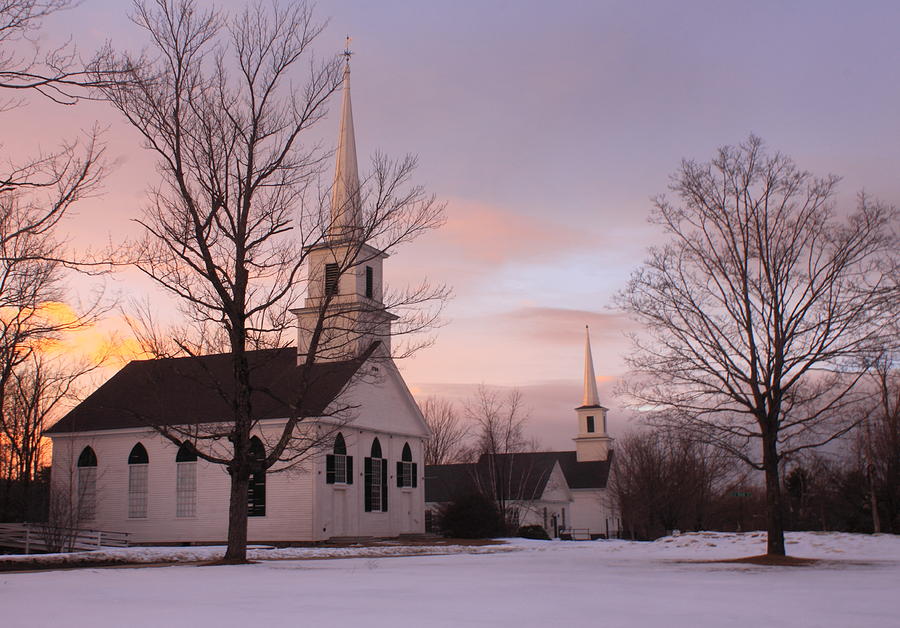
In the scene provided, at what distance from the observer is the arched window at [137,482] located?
37.9 meters

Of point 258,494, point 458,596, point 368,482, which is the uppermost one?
point 368,482

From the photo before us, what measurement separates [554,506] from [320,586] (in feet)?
199

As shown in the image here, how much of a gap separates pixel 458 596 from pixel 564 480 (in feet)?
216

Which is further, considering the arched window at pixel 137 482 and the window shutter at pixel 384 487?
the window shutter at pixel 384 487

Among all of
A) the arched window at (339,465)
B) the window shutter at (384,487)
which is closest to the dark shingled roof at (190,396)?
the arched window at (339,465)

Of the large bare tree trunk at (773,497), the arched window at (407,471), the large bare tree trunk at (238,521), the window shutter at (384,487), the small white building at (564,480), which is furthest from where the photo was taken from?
the small white building at (564,480)

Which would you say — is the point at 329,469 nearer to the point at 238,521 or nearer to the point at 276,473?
the point at 276,473

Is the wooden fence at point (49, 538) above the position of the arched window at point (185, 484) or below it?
below


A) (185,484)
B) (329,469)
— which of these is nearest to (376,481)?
(329,469)

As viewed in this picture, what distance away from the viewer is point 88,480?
39281 millimetres

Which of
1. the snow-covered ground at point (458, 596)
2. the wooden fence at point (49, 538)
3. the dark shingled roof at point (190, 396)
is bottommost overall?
the wooden fence at point (49, 538)

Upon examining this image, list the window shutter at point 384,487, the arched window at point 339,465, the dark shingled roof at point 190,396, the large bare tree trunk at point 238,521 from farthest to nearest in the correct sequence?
the window shutter at point 384,487 → the dark shingled roof at point 190,396 → the arched window at point 339,465 → the large bare tree trunk at point 238,521

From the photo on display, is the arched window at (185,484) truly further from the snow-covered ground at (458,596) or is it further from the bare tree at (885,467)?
the bare tree at (885,467)

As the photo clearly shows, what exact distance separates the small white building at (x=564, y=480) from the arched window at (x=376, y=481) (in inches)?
556
